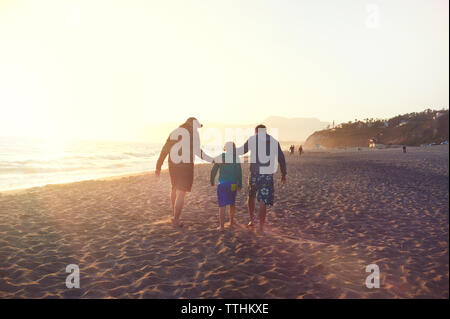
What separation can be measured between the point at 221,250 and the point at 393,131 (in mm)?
111066

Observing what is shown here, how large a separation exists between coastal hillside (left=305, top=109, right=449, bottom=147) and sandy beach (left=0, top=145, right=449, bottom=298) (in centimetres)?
8137

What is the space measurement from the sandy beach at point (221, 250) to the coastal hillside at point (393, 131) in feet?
267

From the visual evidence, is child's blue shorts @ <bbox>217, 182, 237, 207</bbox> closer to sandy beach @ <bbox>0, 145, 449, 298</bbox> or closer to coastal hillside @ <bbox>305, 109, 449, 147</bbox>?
sandy beach @ <bbox>0, 145, 449, 298</bbox>

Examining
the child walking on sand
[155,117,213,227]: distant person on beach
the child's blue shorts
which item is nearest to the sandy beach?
the child's blue shorts

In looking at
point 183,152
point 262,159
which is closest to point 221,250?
point 262,159

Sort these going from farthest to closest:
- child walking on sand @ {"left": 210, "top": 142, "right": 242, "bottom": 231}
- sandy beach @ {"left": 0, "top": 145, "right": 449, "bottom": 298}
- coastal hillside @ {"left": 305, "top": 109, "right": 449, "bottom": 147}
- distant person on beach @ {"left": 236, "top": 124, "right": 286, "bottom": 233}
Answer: coastal hillside @ {"left": 305, "top": 109, "right": 449, "bottom": 147} → child walking on sand @ {"left": 210, "top": 142, "right": 242, "bottom": 231} → distant person on beach @ {"left": 236, "top": 124, "right": 286, "bottom": 233} → sandy beach @ {"left": 0, "top": 145, "right": 449, "bottom": 298}

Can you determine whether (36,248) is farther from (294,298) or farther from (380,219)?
(380,219)

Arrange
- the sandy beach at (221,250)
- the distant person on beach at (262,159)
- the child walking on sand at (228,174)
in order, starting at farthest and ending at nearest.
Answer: the child walking on sand at (228,174) < the distant person on beach at (262,159) < the sandy beach at (221,250)

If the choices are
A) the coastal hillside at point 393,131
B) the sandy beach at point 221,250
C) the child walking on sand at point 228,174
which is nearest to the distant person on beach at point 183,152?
the child walking on sand at point 228,174

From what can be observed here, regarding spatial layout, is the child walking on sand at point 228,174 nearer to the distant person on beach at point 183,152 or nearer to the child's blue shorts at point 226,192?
the child's blue shorts at point 226,192

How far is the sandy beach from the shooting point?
406 centimetres

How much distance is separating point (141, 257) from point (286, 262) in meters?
2.51

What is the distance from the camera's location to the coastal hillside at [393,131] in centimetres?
8200
